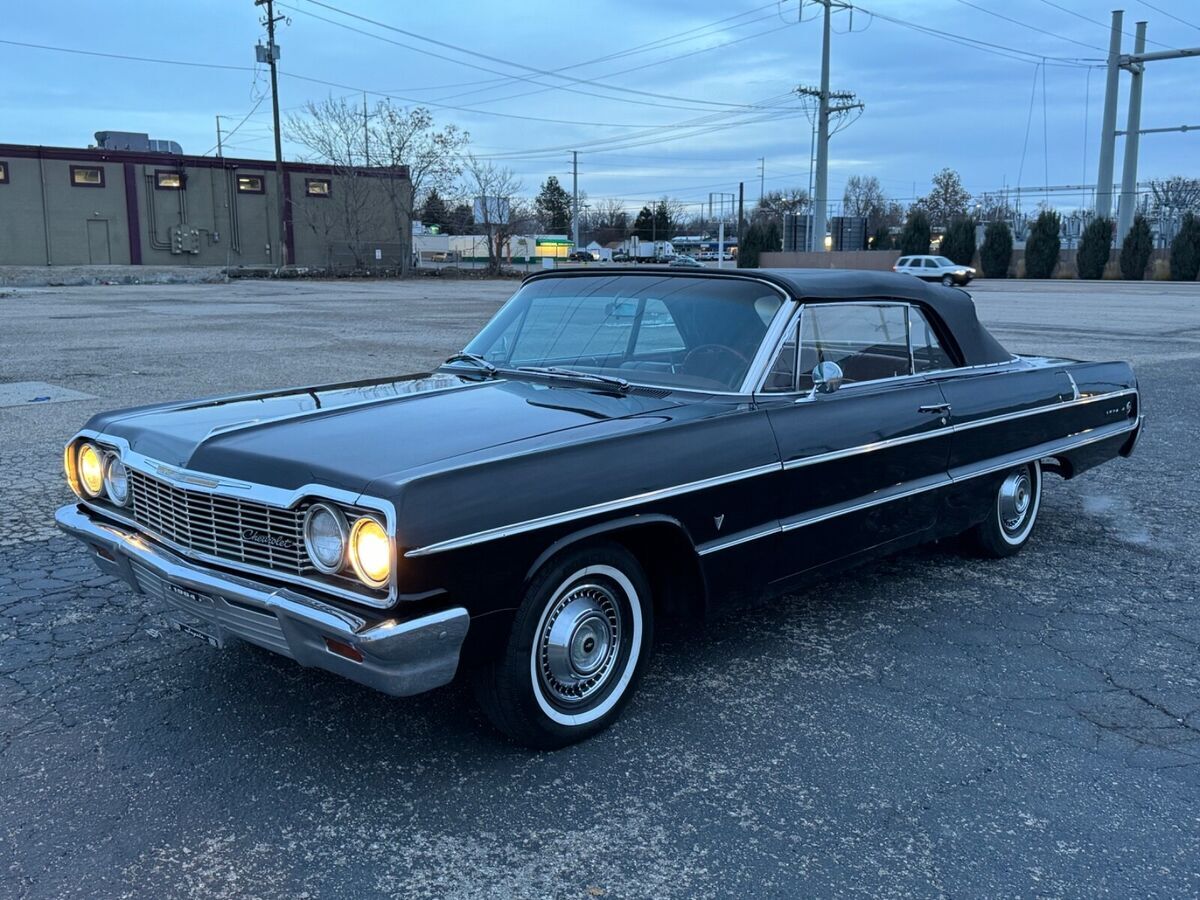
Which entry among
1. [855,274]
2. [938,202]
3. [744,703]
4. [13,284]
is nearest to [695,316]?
[855,274]

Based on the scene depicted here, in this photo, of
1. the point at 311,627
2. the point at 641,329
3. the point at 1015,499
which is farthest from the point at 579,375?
the point at 1015,499

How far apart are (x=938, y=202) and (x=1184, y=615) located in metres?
95.9

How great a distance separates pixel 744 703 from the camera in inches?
142

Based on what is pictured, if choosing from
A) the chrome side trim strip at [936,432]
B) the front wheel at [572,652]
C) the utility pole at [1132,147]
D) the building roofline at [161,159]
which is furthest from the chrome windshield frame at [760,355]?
the building roofline at [161,159]

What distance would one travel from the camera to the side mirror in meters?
4.00

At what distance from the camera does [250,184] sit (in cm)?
5828

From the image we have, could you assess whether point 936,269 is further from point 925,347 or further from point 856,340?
point 856,340

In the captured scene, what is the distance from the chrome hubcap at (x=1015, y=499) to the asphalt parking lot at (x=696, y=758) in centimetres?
21

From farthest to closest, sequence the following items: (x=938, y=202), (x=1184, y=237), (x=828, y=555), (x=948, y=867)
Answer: (x=938, y=202)
(x=1184, y=237)
(x=828, y=555)
(x=948, y=867)

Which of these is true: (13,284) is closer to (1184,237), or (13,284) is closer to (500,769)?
(500,769)

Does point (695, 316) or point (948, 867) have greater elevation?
point (695, 316)

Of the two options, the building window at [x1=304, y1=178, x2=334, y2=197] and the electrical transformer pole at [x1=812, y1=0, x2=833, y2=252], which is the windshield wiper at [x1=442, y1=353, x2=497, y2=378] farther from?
the building window at [x1=304, y1=178, x2=334, y2=197]

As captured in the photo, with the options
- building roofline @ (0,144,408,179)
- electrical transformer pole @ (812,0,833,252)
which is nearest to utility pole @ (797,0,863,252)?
electrical transformer pole @ (812,0,833,252)

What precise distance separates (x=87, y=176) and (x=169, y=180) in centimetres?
403
